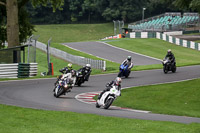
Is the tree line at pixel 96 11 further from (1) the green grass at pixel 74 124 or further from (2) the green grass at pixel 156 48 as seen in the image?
(1) the green grass at pixel 74 124

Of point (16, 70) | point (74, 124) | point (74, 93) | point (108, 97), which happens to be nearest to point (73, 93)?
point (74, 93)

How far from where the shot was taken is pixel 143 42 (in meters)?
57.1

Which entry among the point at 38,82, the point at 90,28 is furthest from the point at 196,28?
the point at 38,82

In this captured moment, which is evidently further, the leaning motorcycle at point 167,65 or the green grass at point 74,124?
the leaning motorcycle at point 167,65

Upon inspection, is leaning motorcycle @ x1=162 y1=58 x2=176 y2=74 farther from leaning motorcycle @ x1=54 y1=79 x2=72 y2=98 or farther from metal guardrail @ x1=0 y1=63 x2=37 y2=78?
leaning motorcycle @ x1=54 y1=79 x2=72 y2=98

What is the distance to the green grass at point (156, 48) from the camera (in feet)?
153

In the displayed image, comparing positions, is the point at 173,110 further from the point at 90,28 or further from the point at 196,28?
the point at 90,28

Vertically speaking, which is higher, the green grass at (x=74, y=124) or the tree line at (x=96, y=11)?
the tree line at (x=96, y=11)

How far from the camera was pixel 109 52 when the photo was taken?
49844mm

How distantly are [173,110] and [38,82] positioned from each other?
1110 cm

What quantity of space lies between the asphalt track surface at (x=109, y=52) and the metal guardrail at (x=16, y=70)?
14.6 meters

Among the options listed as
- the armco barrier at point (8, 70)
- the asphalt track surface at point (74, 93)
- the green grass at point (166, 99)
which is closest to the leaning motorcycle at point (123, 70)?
the asphalt track surface at point (74, 93)

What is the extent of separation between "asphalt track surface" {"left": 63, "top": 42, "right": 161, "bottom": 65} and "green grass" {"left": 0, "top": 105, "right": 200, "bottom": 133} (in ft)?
91.5

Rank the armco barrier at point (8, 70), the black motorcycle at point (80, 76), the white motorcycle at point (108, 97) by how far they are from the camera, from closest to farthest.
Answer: the white motorcycle at point (108, 97) → the black motorcycle at point (80, 76) → the armco barrier at point (8, 70)
